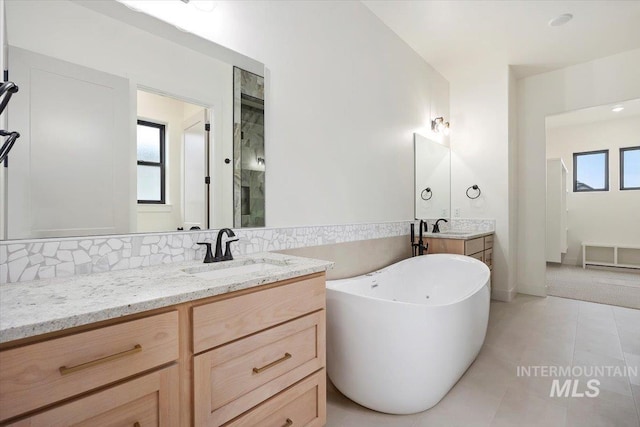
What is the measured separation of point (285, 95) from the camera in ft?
6.40

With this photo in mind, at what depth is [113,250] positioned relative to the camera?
1235mm

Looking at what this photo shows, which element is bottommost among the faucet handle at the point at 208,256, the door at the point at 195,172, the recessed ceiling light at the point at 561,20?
the faucet handle at the point at 208,256

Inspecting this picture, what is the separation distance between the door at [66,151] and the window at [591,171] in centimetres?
727

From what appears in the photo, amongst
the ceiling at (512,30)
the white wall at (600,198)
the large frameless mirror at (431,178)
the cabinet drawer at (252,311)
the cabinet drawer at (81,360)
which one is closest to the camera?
the cabinet drawer at (81,360)

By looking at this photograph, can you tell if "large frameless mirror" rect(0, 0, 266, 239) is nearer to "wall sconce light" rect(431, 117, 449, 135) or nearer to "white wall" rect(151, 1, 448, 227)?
"white wall" rect(151, 1, 448, 227)

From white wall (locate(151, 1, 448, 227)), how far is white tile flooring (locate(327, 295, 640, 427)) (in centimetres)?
129

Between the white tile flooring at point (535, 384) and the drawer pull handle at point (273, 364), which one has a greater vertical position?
the drawer pull handle at point (273, 364)

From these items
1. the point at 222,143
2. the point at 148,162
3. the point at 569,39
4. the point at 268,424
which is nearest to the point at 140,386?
the point at 268,424

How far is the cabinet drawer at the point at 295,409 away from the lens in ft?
3.64

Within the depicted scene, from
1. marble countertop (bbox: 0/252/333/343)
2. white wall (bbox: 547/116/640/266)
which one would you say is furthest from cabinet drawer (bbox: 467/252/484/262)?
white wall (bbox: 547/116/640/266)

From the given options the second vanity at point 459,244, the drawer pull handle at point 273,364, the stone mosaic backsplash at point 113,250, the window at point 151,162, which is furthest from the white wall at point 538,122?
the window at point 151,162

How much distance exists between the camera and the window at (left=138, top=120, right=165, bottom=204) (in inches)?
53.4

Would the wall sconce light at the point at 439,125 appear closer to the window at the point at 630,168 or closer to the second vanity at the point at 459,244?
the second vanity at the point at 459,244

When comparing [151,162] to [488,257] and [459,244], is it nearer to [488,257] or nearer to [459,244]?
[459,244]
